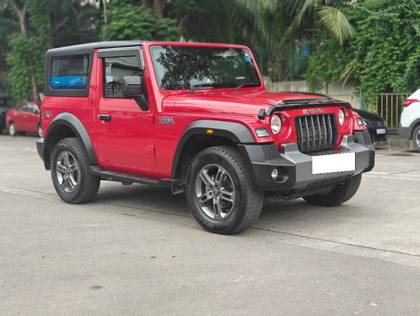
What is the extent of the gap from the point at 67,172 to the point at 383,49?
1165 centimetres

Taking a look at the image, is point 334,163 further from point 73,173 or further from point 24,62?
point 24,62

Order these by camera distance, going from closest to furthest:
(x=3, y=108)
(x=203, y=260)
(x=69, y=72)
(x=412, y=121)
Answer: (x=203, y=260)
(x=69, y=72)
(x=412, y=121)
(x=3, y=108)

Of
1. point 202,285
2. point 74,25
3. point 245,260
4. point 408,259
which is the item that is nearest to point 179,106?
point 245,260

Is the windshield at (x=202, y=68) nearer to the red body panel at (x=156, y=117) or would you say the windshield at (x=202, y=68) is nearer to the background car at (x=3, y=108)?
the red body panel at (x=156, y=117)

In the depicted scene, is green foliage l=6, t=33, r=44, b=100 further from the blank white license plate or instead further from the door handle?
the blank white license plate

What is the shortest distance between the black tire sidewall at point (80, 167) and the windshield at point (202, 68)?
1.67 m

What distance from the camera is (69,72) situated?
25.1 ft

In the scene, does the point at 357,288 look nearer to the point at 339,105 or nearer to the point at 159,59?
the point at 339,105

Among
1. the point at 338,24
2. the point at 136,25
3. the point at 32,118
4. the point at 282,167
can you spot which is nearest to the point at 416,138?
the point at 338,24

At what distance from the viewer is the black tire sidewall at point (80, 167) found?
7.41 metres

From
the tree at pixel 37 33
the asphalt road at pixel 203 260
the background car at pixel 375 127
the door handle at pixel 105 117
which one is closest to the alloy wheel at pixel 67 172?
the asphalt road at pixel 203 260

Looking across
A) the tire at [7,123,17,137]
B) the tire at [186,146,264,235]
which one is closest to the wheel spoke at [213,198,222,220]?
the tire at [186,146,264,235]

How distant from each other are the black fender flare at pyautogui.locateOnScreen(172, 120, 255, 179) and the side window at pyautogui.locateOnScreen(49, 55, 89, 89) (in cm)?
193

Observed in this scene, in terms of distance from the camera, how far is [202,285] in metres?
4.43
